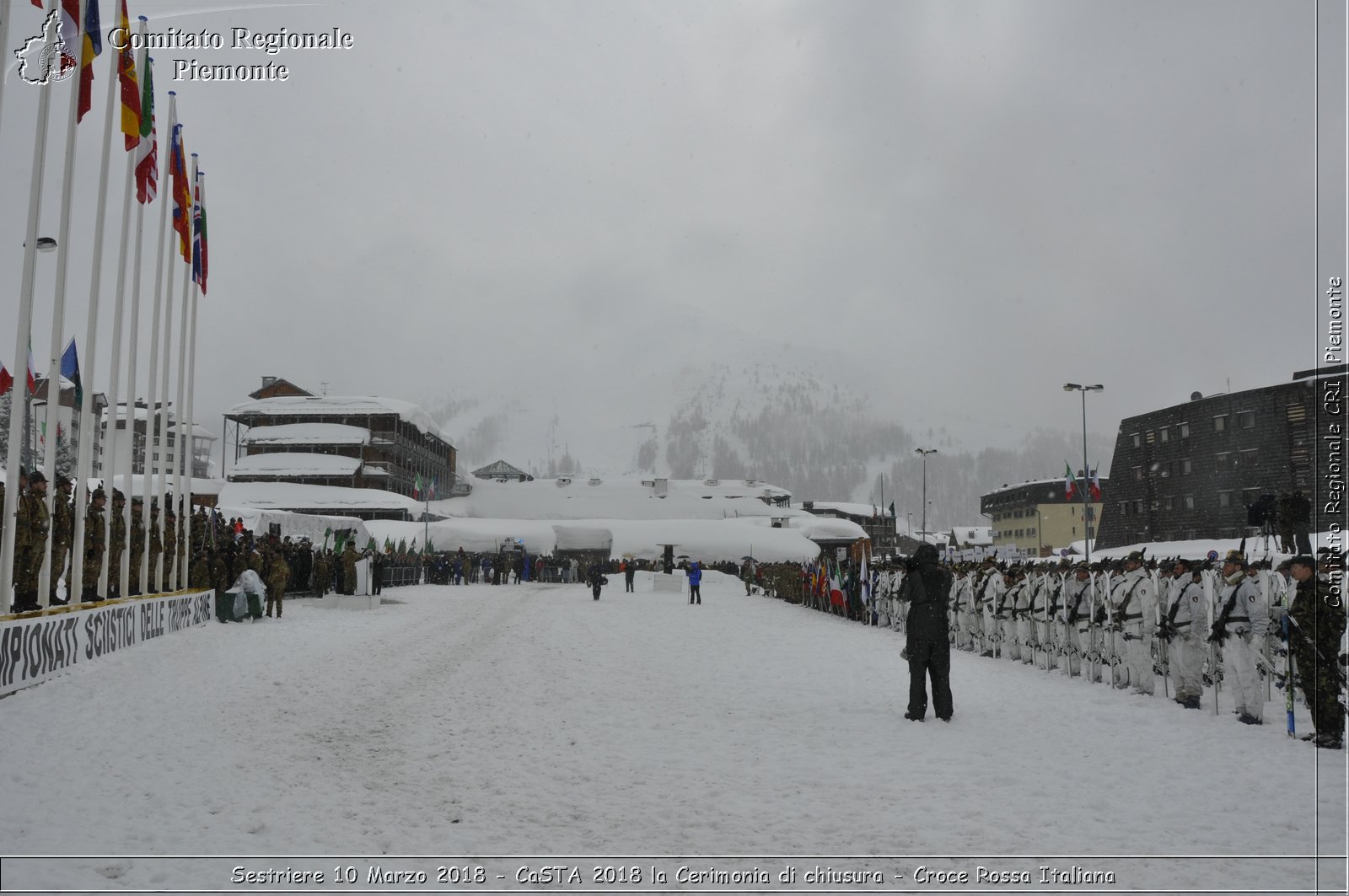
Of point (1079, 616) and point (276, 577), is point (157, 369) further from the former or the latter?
point (1079, 616)

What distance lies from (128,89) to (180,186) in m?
5.12

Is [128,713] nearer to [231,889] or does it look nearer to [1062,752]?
[231,889]

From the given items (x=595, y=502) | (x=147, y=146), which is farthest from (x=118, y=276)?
(x=595, y=502)

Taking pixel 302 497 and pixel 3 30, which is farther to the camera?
pixel 302 497

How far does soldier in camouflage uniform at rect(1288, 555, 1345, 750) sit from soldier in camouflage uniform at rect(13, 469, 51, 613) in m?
15.9

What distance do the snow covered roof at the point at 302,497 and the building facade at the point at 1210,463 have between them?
57979 millimetres

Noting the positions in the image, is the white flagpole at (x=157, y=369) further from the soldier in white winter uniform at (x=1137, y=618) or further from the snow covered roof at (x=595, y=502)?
the snow covered roof at (x=595, y=502)

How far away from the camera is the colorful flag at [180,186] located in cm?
2037

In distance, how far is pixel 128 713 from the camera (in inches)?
394

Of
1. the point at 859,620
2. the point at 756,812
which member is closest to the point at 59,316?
the point at 756,812

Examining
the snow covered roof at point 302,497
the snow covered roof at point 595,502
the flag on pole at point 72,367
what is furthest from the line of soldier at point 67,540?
the snow covered roof at point 595,502

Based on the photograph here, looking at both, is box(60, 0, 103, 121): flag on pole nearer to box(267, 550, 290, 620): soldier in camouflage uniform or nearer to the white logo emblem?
the white logo emblem

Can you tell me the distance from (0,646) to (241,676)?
297cm

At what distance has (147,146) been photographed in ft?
59.3
